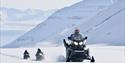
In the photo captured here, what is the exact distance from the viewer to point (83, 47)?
82.0 feet

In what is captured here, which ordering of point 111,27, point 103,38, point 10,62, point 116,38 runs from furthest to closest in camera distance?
point 111,27 < point 103,38 < point 116,38 < point 10,62

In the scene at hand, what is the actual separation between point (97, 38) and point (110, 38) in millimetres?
12971

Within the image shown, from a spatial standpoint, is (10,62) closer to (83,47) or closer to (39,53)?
(83,47)

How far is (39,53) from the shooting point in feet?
99.1

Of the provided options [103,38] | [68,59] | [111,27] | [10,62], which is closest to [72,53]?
[68,59]

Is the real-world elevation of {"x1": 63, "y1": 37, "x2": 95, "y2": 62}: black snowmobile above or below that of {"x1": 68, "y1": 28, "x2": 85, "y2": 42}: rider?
below

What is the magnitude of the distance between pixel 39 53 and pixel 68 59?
5.31m

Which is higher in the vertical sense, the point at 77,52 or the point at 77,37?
the point at 77,37

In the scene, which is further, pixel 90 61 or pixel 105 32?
pixel 105 32

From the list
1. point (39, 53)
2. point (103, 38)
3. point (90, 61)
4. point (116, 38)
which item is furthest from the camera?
point (103, 38)

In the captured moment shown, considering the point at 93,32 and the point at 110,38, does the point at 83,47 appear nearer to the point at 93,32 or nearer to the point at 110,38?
the point at 110,38

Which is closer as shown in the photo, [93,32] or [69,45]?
[69,45]

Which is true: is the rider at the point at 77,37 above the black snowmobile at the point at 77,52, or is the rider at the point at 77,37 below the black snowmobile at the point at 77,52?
above

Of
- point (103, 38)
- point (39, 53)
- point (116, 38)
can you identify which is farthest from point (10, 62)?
point (103, 38)
